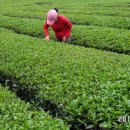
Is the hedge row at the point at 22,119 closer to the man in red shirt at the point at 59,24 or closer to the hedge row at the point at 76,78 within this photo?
the hedge row at the point at 76,78

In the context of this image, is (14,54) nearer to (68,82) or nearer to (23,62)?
(23,62)

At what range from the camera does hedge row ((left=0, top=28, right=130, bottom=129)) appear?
296 inches

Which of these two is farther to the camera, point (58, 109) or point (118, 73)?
point (118, 73)

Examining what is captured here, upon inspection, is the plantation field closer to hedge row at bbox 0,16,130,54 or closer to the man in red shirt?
hedge row at bbox 0,16,130,54

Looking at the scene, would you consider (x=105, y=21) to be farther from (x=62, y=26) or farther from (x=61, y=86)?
(x=61, y=86)

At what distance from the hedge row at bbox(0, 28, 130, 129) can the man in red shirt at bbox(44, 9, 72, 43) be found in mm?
1049

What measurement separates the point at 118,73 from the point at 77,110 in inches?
91.8

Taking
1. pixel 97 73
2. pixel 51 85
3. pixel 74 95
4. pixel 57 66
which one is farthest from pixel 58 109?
pixel 57 66

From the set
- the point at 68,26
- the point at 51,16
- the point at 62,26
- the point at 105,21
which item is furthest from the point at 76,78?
the point at 105,21

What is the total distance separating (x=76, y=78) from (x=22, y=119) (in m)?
2.79

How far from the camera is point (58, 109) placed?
8352 millimetres

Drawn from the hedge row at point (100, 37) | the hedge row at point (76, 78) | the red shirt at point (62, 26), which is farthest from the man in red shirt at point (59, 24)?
the hedge row at point (100, 37)

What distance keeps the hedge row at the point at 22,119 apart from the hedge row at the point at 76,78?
0.72 meters

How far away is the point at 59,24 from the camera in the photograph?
48.7 ft
